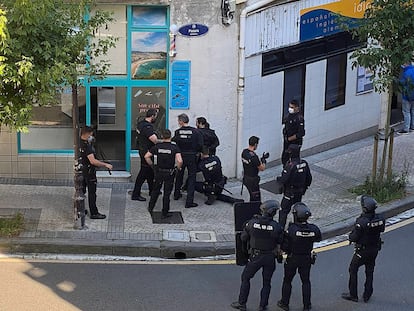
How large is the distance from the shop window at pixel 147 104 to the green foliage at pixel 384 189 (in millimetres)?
4001

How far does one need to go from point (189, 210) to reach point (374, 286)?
4045mm

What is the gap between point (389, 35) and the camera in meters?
13.1

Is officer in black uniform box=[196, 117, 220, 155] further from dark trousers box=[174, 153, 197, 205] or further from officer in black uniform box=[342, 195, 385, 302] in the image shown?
officer in black uniform box=[342, 195, 385, 302]

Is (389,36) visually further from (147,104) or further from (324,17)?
(147,104)

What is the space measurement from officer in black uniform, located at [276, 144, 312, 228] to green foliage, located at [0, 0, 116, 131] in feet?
11.7

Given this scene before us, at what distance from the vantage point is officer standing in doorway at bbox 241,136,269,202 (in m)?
12.2

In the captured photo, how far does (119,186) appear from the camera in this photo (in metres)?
14.4

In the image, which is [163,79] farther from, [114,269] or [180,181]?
[114,269]

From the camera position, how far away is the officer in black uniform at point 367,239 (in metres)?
9.31

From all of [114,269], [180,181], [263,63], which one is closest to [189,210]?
[180,181]

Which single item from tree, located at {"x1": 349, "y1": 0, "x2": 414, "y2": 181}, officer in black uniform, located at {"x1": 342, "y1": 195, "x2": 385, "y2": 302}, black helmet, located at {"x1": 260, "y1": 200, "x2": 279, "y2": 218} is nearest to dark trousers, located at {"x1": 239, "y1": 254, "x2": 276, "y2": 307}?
black helmet, located at {"x1": 260, "y1": 200, "x2": 279, "y2": 218}

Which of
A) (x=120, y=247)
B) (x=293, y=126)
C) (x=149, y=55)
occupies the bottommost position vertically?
(x=120, y=247)

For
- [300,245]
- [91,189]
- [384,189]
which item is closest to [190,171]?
[91,189]

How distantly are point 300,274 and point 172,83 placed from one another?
6311 mm
